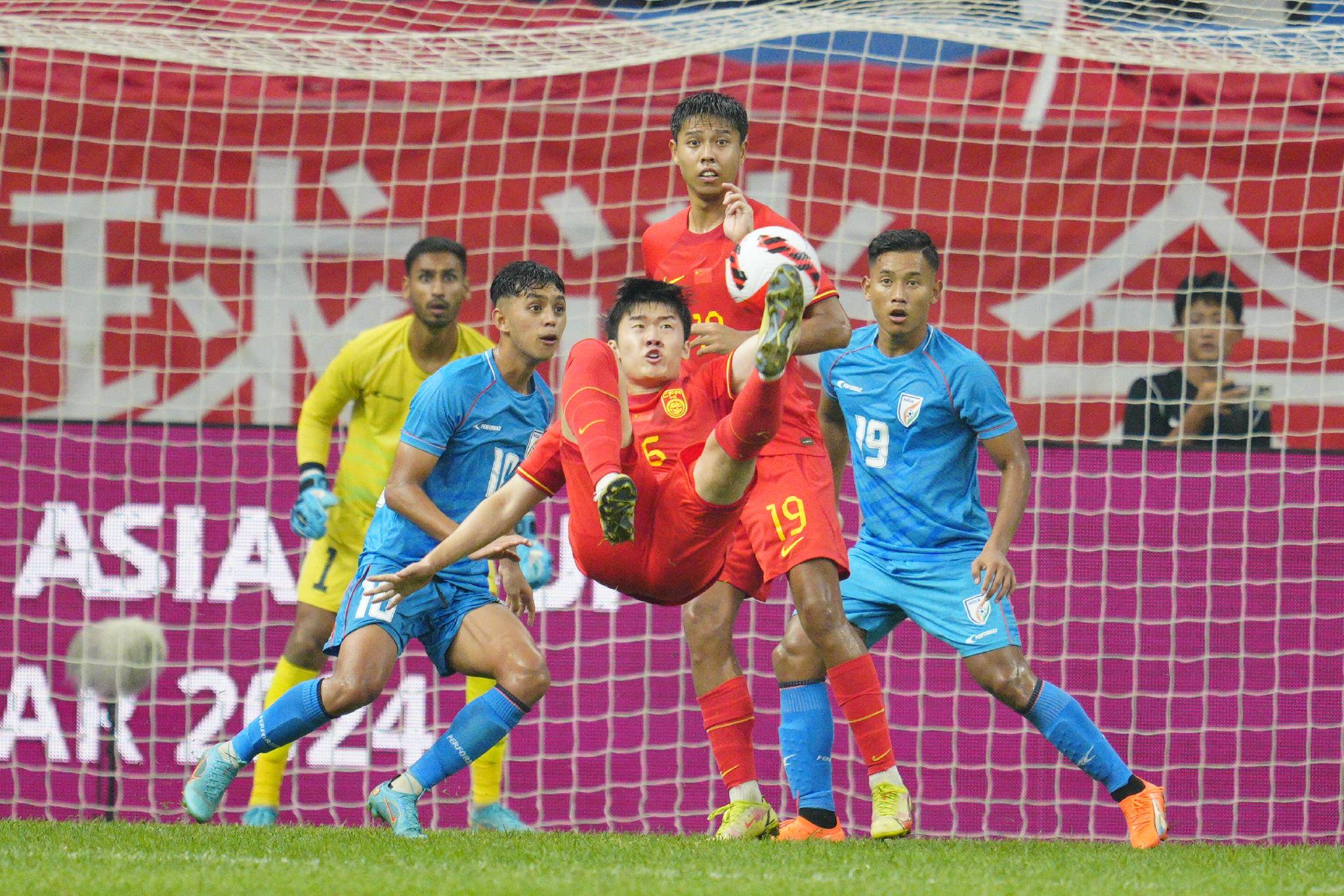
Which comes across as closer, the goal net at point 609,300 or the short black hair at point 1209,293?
the goal net at point 609,300

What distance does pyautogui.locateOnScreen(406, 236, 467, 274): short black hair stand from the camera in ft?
19.2

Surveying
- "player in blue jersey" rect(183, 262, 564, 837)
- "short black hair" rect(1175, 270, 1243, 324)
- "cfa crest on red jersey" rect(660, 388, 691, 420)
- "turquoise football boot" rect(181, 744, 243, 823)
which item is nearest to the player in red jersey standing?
"cfa crest on red jersey" rect(660, 388, 691, 420)

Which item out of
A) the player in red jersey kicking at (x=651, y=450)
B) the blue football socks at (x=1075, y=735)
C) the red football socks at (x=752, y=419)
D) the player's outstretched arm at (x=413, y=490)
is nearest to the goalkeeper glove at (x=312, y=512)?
the player's outstretched arm at (x=413, y=490)

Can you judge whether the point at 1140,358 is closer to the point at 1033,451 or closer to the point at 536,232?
the point at 1033,451

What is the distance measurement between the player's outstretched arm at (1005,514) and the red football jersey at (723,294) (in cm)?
54

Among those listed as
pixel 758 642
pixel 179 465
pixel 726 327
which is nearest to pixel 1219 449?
pixel 758 642

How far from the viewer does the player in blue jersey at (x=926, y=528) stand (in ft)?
16.2

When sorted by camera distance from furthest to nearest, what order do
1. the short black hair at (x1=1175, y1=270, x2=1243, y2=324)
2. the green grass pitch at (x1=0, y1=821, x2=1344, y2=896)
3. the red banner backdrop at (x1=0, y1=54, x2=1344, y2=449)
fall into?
the red banner backdrop at (x1=0, y1=54, x2=1344, y2=449)
the short black hair at (x1=1175, y1=270, x2=1243, y2=324)
the green grass pitch at (x1=0, y1=821, x2=1344, y2=896)

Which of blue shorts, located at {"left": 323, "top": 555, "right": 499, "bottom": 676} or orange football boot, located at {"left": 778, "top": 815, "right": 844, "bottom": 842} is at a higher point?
blue shorts, located at {"left": 323, "top": 555, "right": 499, "bottom": 676}

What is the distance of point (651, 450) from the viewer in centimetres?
455

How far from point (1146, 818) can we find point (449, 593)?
6.96ft

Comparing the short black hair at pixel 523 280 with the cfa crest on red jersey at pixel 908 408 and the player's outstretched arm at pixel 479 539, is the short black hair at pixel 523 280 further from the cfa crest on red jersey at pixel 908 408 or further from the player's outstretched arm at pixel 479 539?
the cfa crest on red jersey at pixel 908 408

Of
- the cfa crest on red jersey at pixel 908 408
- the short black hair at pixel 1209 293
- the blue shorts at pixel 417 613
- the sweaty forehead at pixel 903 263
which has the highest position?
the short black hair at pixel 1209 293

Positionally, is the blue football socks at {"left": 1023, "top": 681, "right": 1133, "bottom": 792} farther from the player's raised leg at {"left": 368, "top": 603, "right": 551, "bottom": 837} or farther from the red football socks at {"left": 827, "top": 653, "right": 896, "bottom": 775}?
the player's raised leg at {"left": 368, "top": 603, "right": 551, "bottom": 837}
